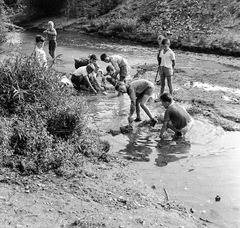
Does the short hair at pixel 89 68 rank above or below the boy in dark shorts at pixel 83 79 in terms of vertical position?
above

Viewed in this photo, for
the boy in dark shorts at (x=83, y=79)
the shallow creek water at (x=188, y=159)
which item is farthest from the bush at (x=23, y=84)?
the boy in dark shorts at (x=83, y=79)

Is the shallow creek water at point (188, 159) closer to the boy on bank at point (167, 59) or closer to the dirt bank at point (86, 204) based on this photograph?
the dirt bank at point (86, 204)

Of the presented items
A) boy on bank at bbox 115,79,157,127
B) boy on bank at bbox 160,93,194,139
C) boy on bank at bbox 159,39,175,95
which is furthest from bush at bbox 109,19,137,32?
boy on bank at bbox 160,93,194,139

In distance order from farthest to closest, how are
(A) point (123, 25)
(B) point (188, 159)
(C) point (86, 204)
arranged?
1. (A) point (123, 25)
2. (B) point (188, 159)
3. (C) point (86, 204)

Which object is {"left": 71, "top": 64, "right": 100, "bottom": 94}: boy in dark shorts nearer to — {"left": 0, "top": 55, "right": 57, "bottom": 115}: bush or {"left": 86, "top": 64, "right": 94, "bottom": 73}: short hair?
{"left": 86, "top": 64, "right": 94, "bottom": 73}: short hair

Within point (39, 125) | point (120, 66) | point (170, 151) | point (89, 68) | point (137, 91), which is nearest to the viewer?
point (39, 125)

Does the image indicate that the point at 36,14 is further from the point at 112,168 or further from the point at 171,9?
the point at 112,168

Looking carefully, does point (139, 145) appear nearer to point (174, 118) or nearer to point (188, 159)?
point (174, 118)

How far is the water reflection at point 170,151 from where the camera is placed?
25.4 ft

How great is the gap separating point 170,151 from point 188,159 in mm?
505

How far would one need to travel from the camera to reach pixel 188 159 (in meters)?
7.80

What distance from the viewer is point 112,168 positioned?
23.0ft

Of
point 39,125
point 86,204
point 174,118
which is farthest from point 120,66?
point 86,204

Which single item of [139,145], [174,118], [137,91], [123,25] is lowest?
[139,145]
